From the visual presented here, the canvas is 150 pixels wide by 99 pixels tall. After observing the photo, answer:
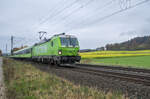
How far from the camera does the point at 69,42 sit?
14.3 metres

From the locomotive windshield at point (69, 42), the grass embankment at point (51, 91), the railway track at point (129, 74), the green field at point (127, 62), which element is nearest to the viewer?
the grass embankment at point (51, 91)

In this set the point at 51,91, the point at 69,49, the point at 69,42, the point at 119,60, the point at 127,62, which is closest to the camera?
the point at 51,91

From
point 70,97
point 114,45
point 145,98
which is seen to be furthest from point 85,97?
point 114,45

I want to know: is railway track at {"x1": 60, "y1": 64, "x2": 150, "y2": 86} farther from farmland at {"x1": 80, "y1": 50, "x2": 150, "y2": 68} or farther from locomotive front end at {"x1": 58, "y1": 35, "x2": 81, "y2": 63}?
farmland at {"x1": 80, "y1": 50, "x2": 150, "y2": 68}

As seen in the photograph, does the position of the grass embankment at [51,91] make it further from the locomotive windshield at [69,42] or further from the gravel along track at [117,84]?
the locomotive windshield at [69,42]

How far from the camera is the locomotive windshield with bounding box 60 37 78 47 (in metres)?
13.8

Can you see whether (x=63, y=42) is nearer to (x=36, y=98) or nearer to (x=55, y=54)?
(x=55, y=54)

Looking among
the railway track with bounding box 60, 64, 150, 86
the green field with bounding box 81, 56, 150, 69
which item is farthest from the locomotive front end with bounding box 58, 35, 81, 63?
the green field with bounding box 81, 56, 150, 69

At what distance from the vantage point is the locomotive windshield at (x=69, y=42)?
544 inches

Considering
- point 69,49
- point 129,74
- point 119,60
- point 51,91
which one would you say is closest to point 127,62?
point 119,60

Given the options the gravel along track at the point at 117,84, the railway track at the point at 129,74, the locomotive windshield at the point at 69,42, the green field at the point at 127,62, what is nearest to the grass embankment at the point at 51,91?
the gravel along track at the point at 117,84

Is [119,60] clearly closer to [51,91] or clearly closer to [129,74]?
[129,74]

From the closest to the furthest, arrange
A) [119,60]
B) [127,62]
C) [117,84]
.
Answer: [117,84]
[127,62]
[119,60]

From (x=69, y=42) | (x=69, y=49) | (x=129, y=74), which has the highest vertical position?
(x=69, y=42)
